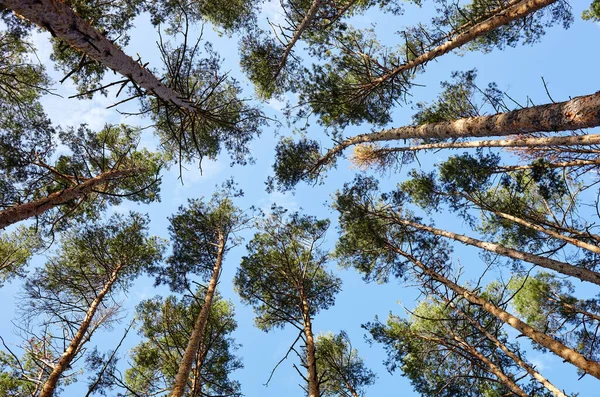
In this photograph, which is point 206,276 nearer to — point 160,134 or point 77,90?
point 160,134

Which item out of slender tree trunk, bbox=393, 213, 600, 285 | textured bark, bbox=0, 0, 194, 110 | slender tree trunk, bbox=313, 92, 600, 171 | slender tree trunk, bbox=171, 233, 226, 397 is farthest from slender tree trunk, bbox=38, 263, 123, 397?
slender tree trunk, bbox=393, 213, 600, 285

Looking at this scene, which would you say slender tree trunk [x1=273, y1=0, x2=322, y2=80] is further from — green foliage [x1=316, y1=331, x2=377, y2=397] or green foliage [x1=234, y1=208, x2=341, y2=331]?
green foliage [x1=316, y1=331, x2=377, y2=397]

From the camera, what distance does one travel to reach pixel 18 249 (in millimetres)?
11281

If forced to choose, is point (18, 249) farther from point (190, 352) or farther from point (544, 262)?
point (544, 262)

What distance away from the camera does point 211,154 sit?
34.0 feet

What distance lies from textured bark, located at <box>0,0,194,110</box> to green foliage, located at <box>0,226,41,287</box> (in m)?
10.7

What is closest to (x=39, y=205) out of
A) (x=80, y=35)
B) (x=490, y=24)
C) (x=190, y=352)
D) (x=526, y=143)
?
(x=190, y=352)

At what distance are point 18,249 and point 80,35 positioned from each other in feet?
38.2

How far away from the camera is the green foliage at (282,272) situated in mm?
9820

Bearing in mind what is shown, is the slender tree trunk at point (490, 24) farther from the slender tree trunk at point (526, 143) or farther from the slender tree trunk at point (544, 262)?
the slender tree trunk at point (544, 262)

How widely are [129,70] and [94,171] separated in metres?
8.80

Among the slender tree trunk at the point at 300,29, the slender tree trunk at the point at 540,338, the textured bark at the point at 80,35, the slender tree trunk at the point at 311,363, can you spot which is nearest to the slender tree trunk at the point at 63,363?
the slender tree trunk at the point at 311,363

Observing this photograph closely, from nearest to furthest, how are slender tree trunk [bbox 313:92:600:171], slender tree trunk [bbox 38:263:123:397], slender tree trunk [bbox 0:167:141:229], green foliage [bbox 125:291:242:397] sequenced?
slender tree trunk [bbox 313:92:600:171]
slender tree trunk [bbox 0:167:141:229]
slender tree trunk [bbox 38:263:123:397]
green foliage [bbox 125:291:242:397]

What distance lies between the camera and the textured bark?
2877 mm
